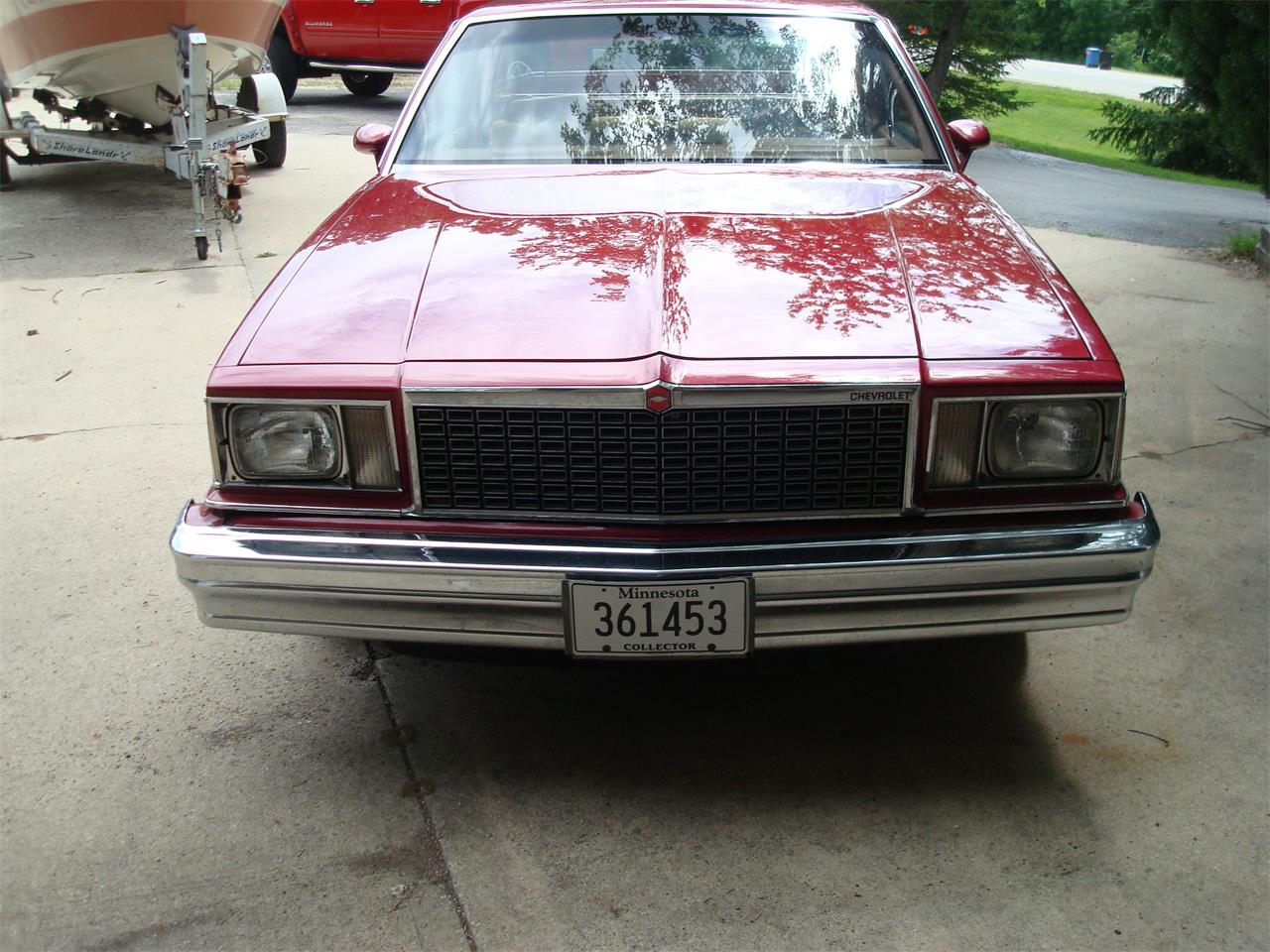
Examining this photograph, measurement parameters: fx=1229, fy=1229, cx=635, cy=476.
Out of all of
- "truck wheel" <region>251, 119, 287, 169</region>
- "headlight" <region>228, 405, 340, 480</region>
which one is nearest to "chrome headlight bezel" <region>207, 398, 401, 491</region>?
"headlight" <region>228, 405, 340, 480</region>

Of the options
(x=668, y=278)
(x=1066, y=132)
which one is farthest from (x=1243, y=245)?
(x=1066, y=132)

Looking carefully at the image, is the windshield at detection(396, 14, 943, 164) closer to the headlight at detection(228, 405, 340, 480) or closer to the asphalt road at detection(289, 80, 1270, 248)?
the headlight at detection(228, 405, 340, 480)

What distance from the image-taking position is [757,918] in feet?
7.90

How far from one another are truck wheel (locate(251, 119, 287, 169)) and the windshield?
6.62m

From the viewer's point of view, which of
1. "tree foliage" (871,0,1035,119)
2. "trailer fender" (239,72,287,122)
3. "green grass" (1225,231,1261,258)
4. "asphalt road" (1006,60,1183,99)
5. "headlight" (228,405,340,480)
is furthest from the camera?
"asphalt road" (1006,60,1183,99)

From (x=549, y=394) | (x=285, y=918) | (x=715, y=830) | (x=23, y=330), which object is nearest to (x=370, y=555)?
(x=549, y=394)

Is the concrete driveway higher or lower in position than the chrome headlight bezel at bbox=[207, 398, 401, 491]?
lower

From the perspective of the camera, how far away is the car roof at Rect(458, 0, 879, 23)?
410 cm

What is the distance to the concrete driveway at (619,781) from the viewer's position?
243 cm

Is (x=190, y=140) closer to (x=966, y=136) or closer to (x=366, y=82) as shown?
(x=966, y=136)

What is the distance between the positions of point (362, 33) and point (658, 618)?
13.6m

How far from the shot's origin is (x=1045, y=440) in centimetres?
263

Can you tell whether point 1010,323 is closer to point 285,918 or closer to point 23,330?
point 285,918

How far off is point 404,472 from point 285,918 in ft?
3.03
